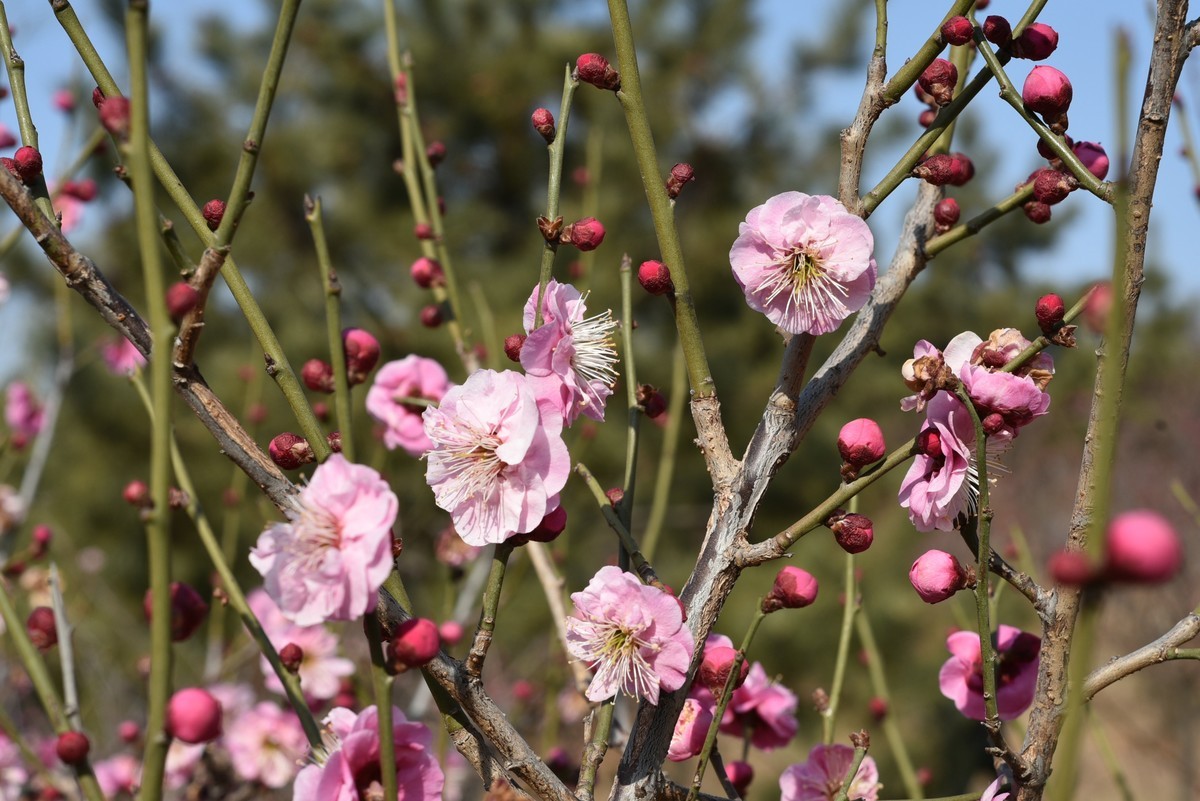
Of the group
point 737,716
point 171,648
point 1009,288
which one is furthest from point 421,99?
point 171,648

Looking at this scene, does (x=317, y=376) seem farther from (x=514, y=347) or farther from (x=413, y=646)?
(x=413, y=646)

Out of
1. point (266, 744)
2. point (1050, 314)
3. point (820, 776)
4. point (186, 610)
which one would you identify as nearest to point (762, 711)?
point (820, 776)

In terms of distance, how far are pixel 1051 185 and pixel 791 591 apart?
1.65ft

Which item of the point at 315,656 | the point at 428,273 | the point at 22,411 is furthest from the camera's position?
the point at 22,411

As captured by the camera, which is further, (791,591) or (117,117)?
(791,591)

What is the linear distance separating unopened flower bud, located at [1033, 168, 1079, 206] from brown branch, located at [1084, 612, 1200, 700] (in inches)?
17.1

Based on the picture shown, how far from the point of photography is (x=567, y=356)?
0.96 m

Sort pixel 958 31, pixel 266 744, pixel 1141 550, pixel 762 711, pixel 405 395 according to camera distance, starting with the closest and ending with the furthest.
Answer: pixel 1141 550
pixel 958 31
pixel 762 711
pixel 405 395
pixel 266 744

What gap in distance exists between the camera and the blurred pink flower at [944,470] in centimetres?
91

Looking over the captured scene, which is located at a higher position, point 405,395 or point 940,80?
point 405,395

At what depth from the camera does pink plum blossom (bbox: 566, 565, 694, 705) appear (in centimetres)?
90

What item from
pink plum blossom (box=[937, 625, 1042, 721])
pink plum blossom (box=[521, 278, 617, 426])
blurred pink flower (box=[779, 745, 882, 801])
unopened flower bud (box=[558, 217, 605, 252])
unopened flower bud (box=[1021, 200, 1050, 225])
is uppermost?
unopened flower bud (box=[558, 217, 605, 252])

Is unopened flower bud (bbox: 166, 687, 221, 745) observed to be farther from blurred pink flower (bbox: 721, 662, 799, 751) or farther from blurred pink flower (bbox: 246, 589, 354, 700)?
blurred pink flower (bbox: 246, 589, 354, 700)

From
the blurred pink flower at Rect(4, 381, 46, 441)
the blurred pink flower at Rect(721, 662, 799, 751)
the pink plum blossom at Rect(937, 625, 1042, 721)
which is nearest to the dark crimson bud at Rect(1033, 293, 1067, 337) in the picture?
the pink plum blossom at Rect(937, 625, 1042, 721)
